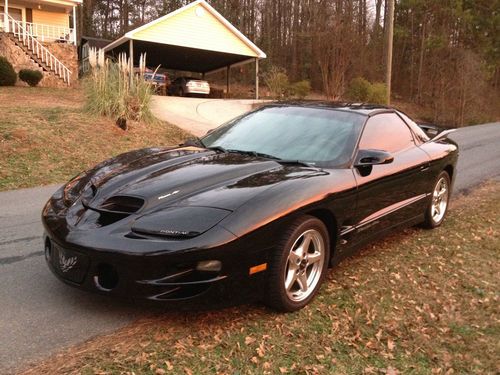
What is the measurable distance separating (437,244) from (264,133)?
7.22ft

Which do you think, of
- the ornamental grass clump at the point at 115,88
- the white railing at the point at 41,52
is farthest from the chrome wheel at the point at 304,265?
the white railing at the point at 41,52

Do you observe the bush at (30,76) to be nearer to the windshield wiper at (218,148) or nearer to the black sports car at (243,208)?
the black sports car at (243,208)

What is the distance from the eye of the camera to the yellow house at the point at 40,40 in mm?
24422

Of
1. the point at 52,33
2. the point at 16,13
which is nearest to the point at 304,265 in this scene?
the point at 52,33

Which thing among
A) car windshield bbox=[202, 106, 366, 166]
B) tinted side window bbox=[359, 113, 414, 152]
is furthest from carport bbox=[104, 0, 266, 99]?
tinted side window bbox=[359, 113, 414, 152]

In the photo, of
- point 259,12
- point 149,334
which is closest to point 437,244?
point 149,334

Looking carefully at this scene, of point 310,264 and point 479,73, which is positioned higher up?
point 479,73

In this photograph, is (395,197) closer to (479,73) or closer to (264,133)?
(264,133)

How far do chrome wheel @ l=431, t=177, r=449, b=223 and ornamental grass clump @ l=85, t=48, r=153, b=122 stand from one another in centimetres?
839

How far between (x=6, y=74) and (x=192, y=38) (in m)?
Result: 8.84

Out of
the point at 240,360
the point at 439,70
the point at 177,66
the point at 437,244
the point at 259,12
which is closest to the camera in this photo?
the point at 240,360

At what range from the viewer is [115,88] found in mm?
12344

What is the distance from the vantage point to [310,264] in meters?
3.58

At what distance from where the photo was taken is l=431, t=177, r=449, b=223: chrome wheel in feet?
18.3
